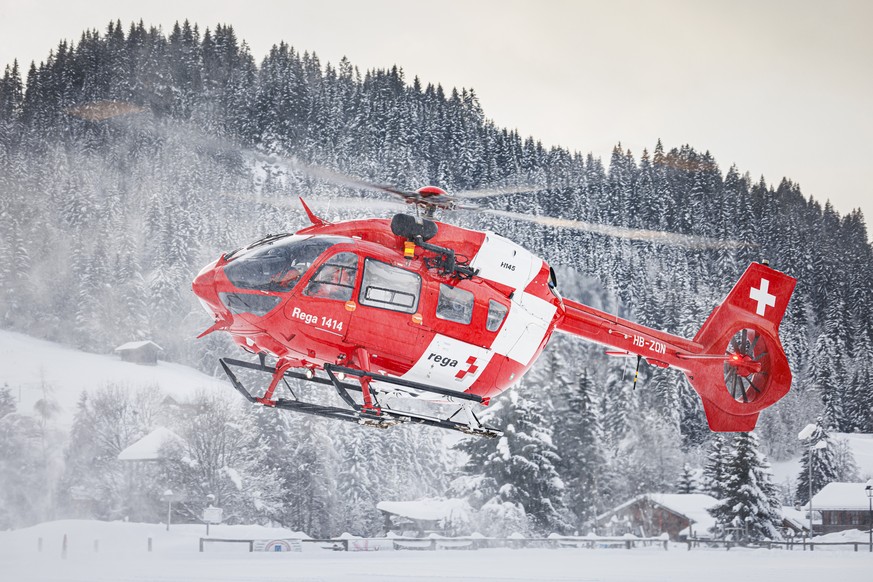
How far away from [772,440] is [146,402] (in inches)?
1854

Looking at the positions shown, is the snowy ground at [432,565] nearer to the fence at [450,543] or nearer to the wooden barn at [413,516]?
the fence at [450,543]

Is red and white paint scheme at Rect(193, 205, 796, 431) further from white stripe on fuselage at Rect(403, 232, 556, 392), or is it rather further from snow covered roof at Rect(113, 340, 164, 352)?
snow covered roof at Rect(113, 340, 164, 352)

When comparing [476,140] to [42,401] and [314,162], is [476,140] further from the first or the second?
[42,401]

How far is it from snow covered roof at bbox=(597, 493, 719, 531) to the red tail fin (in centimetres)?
3145

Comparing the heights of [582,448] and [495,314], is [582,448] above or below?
below

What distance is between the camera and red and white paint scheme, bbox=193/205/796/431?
402 inches

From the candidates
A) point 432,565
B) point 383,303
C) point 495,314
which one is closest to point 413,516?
point 432,565

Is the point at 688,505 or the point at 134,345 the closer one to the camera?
the point at 688,505

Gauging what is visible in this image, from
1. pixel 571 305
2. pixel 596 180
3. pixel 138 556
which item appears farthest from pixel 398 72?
pixel 571 305

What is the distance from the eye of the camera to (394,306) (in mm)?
10617

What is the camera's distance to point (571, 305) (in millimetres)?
12922

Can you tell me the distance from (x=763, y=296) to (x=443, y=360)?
655 cm

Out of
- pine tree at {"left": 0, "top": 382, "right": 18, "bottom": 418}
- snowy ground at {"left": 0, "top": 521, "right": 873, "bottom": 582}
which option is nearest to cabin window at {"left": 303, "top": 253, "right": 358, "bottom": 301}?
snowy ground at {"left": 0, "top": 521, "right": 873, "bottom": 582}

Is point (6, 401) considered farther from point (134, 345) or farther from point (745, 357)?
point (745, 357)
